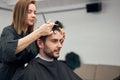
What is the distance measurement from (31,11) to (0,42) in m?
0.32

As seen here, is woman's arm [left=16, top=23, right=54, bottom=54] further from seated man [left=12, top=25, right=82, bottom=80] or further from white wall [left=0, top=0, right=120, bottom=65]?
white wall [left=0, top=0, right=120, bottom=65]

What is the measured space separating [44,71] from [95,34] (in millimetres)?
3074

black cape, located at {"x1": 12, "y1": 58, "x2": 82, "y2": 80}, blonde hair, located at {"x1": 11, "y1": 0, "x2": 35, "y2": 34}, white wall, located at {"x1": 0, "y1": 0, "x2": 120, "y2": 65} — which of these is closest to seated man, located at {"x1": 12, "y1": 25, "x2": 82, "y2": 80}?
black cape, located at {"x1": 12, "y1": 58, "x2": 82, "y2": 80}

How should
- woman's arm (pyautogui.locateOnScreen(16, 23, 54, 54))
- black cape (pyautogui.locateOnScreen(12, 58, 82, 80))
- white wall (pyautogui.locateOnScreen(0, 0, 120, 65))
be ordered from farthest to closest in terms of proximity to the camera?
1. white wall (pyautogui.locateOnScreen(0, 0, 120, 65))
2. black cape (pyautogui.locateOnScreen(12, 58, 82, 80))
3. woman's arm (pyautogui.locateOnScreen(16, 23, 54, 54))

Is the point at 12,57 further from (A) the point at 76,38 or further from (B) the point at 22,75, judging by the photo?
(A) the point at 76,38

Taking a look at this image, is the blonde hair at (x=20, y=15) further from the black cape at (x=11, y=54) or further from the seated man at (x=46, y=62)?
the seated man at (x=46, y=62)

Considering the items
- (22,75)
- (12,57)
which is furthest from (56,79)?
(12,57)

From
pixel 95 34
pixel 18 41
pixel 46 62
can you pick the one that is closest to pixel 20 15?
pixel 18 41

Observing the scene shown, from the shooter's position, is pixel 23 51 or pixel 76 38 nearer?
pixel 23 51

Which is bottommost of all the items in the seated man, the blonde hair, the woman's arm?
the seated man

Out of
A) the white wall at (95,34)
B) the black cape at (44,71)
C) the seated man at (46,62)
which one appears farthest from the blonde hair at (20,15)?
the white wall at (95,34)

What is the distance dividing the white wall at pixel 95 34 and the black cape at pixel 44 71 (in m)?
2.72

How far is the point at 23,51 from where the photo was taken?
5.13 ft

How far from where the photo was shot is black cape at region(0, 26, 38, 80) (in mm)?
1517
